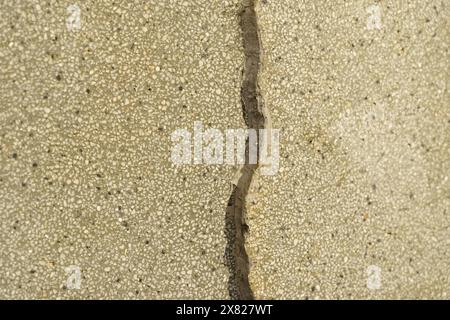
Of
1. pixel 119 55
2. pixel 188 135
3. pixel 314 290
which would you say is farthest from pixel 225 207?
pixel 119 55

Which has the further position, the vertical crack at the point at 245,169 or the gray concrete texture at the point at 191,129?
the vertical crack at the point at 245,169

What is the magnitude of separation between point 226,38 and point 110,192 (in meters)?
0.65

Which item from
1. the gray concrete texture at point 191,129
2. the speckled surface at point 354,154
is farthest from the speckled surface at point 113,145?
the speckled surface at point 354,154

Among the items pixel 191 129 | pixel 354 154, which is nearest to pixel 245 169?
pixel 191 129

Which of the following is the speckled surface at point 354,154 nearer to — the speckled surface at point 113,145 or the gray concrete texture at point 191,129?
the gray concrete texture at point 191,129

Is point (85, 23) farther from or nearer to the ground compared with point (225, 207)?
farther from the ground

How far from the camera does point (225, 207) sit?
204cm

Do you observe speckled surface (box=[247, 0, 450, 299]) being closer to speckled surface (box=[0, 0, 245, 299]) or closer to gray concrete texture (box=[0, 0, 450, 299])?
gray concrete texture (box=[0, 0, 450, 299])

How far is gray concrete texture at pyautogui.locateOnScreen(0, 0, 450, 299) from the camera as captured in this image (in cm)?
191

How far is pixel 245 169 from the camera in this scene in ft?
6.68

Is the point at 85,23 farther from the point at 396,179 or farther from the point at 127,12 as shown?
the point at 396,179

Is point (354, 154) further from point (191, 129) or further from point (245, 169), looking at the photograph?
point (191, 129)

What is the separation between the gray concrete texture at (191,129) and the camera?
6.26ft

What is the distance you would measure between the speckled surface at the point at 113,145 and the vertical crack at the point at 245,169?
0.09 feet
